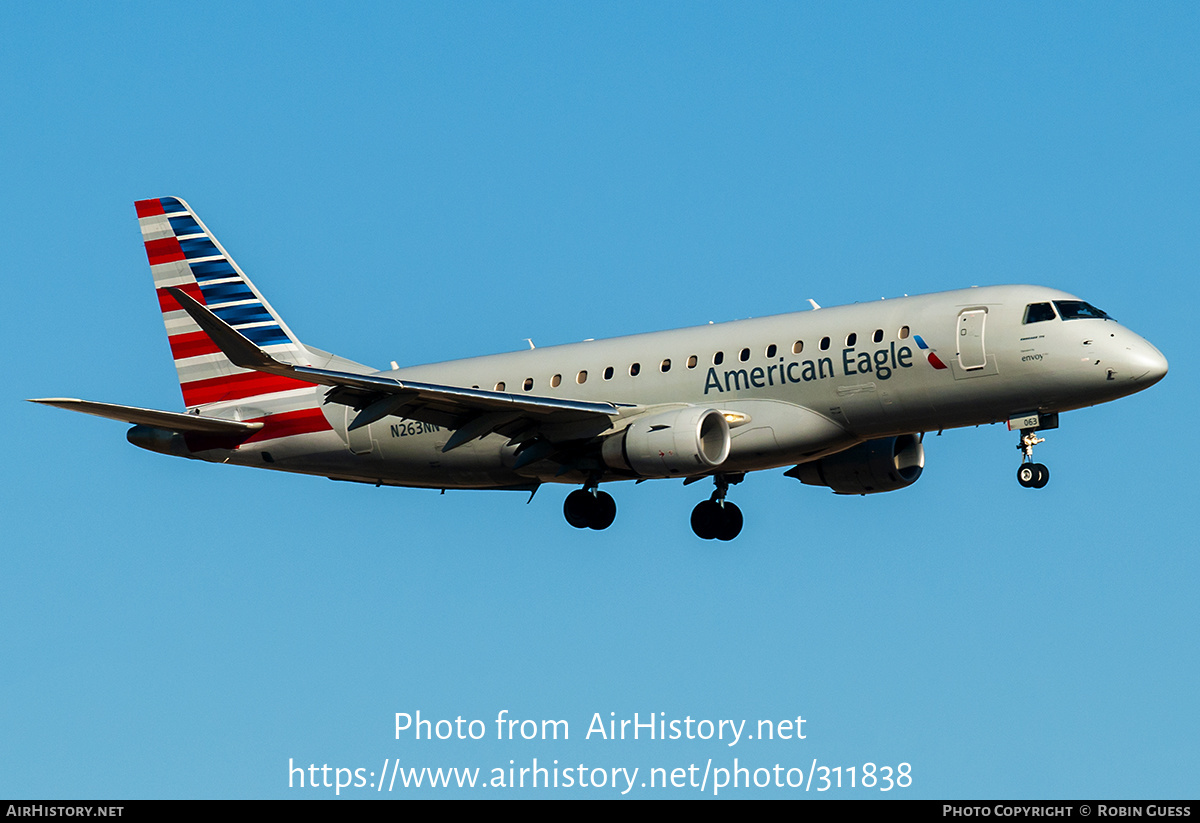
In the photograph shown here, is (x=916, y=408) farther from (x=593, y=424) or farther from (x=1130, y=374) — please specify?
(x=593, y=424)

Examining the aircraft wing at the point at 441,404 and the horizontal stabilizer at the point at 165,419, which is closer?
the aircraft wing at the point at 441,404

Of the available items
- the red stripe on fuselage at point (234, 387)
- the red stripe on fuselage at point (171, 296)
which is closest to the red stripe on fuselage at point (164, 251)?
the red stripe on fuselage at point (171, 296)

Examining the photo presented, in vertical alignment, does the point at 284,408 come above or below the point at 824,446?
above

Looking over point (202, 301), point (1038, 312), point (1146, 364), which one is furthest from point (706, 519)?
point (202, 301)

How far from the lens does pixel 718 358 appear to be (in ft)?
125

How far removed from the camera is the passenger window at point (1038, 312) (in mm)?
35438

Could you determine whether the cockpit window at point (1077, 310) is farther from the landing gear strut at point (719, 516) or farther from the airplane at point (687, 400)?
the landing gear strut at point (719, 516)

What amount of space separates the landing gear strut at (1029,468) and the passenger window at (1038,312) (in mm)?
2385

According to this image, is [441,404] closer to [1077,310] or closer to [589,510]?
[589,510]

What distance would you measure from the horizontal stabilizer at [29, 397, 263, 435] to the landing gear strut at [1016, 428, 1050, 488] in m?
19.3

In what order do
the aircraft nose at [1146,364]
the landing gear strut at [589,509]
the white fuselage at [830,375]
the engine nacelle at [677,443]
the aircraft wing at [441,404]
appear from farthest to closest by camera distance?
the landing gear strut at [589,509], the engine nacelle at [677,443], the white fuselage at [830,375], the aircraft nose at [1146,364], the aircraft wing at [441,404]
